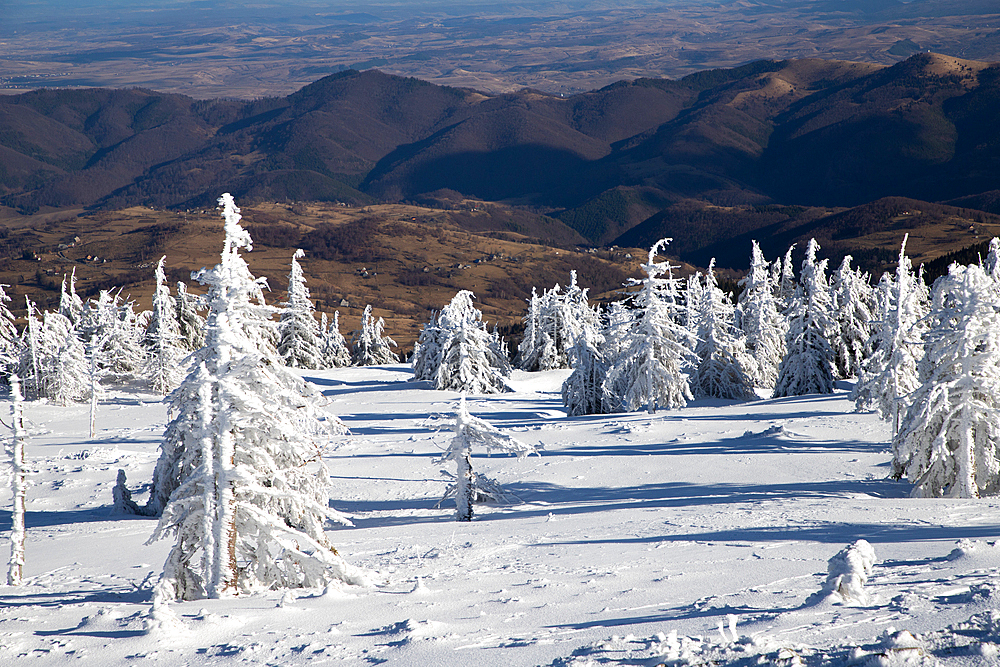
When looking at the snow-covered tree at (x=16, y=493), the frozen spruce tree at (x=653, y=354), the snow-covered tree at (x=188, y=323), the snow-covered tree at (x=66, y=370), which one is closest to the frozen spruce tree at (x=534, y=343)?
the frozen spruce tree at (x=653, y=354)

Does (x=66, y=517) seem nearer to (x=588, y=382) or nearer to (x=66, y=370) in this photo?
(x=588, y=382)

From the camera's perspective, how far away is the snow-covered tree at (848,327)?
43281mm

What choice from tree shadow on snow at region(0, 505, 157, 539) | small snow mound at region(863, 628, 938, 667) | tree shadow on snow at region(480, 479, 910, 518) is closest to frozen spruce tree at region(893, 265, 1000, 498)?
tree shadow on snow at region(480, 479, 910, 518)

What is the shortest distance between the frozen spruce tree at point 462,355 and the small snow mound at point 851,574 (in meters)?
34.0

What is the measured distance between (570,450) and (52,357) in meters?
32.6

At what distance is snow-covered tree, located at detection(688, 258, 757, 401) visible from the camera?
4019 cm

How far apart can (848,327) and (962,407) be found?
27516mm

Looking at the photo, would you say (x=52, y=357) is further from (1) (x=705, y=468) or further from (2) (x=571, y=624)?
(2) (x=571, y=624)

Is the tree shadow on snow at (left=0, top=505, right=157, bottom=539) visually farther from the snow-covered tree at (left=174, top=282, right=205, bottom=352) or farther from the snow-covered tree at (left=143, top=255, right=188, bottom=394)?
the snow-covered tree at (left=174, top=282, right=205, bottom=352)

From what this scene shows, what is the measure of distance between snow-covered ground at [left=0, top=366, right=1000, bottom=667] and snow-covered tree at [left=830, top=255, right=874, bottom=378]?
634 inches

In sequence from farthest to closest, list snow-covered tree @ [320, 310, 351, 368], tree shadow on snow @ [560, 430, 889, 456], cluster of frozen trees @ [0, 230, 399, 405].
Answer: snow-covered tree @ [320, 310, 351, 368], cluster of frozen trees @ [0, 230, 399, 405], tree shadow on snow @ [560, 430, 889, 456]

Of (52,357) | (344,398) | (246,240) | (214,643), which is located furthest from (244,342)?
(52,357)

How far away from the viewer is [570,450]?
26.5 meters

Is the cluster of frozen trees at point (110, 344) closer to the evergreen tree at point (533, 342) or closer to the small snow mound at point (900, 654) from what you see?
the evergreen tree at point (533, 342)
